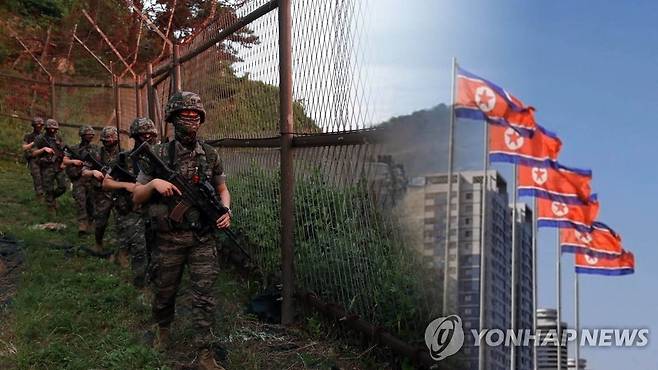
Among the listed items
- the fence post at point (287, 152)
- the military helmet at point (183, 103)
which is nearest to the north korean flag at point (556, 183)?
the military helmet at point (183, 103)

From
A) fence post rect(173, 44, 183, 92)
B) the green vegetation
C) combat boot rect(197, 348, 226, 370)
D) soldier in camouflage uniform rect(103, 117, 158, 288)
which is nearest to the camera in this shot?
the green vegetation

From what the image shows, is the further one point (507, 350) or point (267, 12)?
point (267, 12)

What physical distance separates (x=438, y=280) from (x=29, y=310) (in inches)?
159

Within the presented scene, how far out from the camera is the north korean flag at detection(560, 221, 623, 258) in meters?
1.68

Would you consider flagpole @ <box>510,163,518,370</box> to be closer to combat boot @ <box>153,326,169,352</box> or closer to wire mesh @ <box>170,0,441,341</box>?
wire mesh @ <box>170,0,441,341</box>

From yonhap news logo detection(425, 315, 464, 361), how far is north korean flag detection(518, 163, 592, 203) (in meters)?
0.65

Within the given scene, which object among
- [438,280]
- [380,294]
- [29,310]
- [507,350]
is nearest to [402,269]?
[380,294]

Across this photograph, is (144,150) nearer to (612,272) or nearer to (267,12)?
(267,12)

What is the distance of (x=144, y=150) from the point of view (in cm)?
424

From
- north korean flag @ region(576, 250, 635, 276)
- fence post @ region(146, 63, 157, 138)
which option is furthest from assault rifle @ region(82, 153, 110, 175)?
north korean flag @ region(576, 250, 635, 276)

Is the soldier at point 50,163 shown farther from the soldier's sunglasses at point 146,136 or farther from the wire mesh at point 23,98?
the wire mesh at point 23,98

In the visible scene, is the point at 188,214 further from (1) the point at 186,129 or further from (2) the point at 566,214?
(2) the point at 566,214

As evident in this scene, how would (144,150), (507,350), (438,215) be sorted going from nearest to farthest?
(507,350), (438,215), (144,150)

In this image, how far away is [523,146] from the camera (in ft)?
5.91
